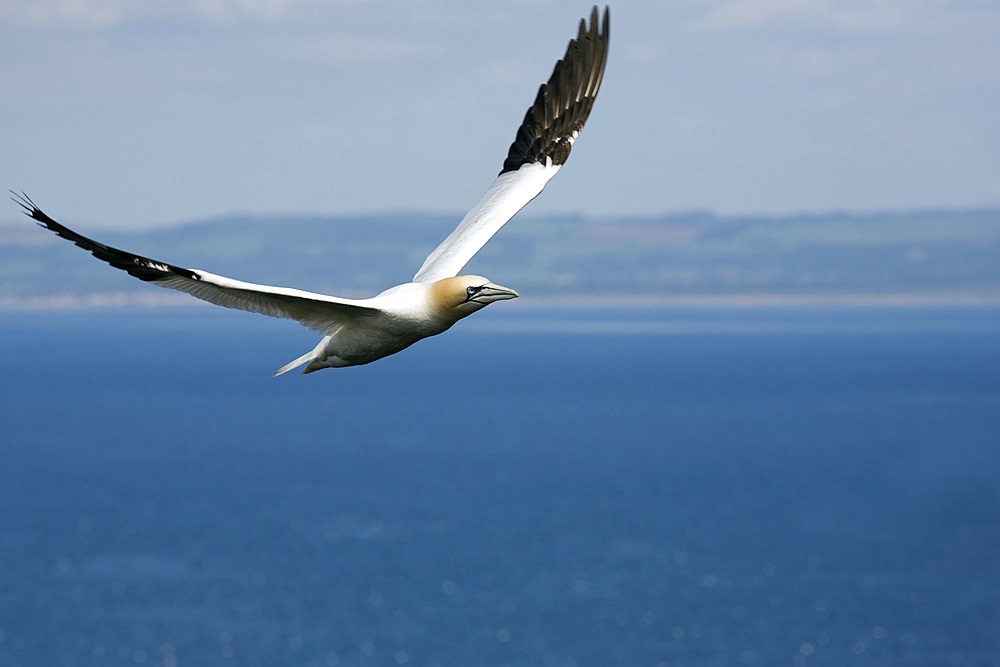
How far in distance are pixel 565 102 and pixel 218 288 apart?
8.33 metres

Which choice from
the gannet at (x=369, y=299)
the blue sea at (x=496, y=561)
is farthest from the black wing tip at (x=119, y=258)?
the blue sea at (x=496, y=561)

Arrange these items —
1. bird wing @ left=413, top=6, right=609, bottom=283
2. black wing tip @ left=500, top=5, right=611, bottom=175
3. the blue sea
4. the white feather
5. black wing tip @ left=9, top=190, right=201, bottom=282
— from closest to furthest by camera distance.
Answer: black wing tip @ left=9, top=190, right=201, bottom=282
the white feather
bird wing @ left=413, top=6, right=609, bottom=283
black wing tip @ left=500, top=5, right=611, bottom=175
the blue sea

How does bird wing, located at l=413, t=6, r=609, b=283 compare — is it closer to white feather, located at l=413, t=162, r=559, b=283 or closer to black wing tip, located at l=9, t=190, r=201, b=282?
white feather, located at l=413, t=162, r=559, b=283

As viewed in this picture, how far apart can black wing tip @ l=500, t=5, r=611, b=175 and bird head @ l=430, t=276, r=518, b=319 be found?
5974 millimetres

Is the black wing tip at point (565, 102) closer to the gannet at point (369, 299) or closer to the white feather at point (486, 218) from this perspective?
the white feather at point (486, 218)

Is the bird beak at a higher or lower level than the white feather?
lower

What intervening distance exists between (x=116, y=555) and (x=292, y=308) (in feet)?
428

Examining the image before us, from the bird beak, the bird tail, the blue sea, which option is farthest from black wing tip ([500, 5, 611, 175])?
the blue sea

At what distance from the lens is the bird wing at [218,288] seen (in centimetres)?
1150

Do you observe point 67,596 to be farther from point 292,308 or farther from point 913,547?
point 292,308

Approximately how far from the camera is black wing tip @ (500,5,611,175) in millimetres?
18234

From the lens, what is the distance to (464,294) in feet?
40.2

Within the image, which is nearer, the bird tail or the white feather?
the bird tail

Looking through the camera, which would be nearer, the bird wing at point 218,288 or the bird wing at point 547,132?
the bird wing at point 218,288
